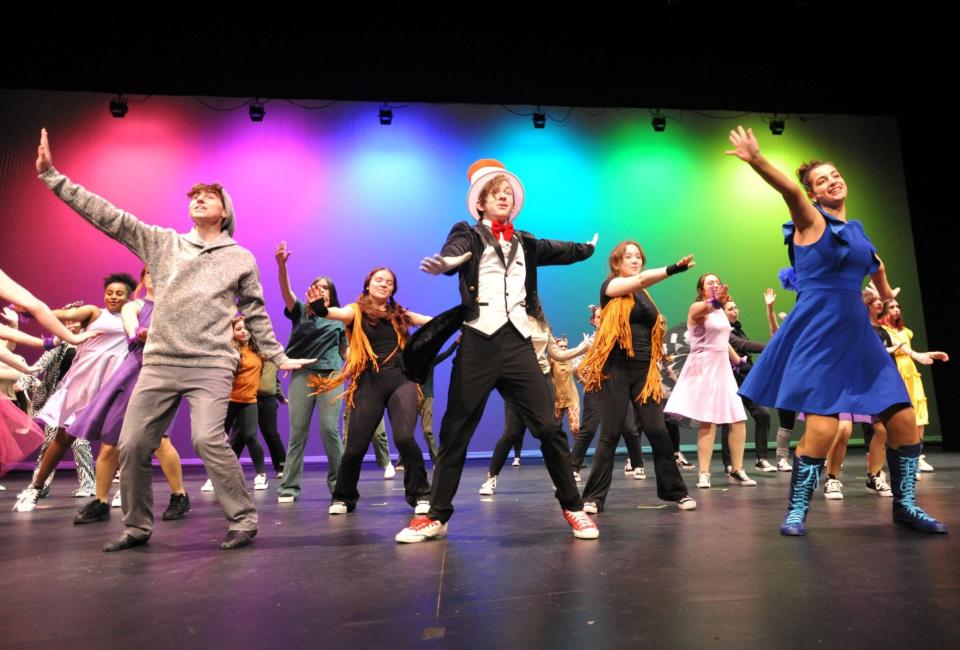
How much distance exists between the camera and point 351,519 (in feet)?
12.9

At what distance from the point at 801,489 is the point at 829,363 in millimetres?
583

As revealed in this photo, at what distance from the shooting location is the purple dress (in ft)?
13.2

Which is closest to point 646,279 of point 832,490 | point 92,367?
point 832,490

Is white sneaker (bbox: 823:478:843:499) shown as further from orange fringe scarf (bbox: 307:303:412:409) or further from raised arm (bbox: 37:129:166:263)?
raised arm (bbox: 37:129:166:263)

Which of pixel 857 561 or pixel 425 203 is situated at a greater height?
pixel 425 203

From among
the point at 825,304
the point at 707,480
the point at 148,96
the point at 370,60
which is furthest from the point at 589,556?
the point at 148,96

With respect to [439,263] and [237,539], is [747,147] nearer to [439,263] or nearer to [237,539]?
[439,263]

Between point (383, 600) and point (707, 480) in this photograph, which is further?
point (707, 480)

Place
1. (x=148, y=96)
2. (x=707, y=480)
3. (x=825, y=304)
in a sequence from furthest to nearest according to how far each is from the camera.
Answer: (x=148, y=96), (x=707, y=480), (x=825, y=304)

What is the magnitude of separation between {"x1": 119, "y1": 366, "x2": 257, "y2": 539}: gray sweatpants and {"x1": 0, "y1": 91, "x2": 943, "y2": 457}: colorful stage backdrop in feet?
19.4

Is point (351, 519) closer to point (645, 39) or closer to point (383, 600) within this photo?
point (383, 600)

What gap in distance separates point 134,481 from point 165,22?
21.4 ft

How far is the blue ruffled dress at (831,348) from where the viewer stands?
3.01 meters

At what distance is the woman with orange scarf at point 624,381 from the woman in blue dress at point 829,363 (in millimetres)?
893
